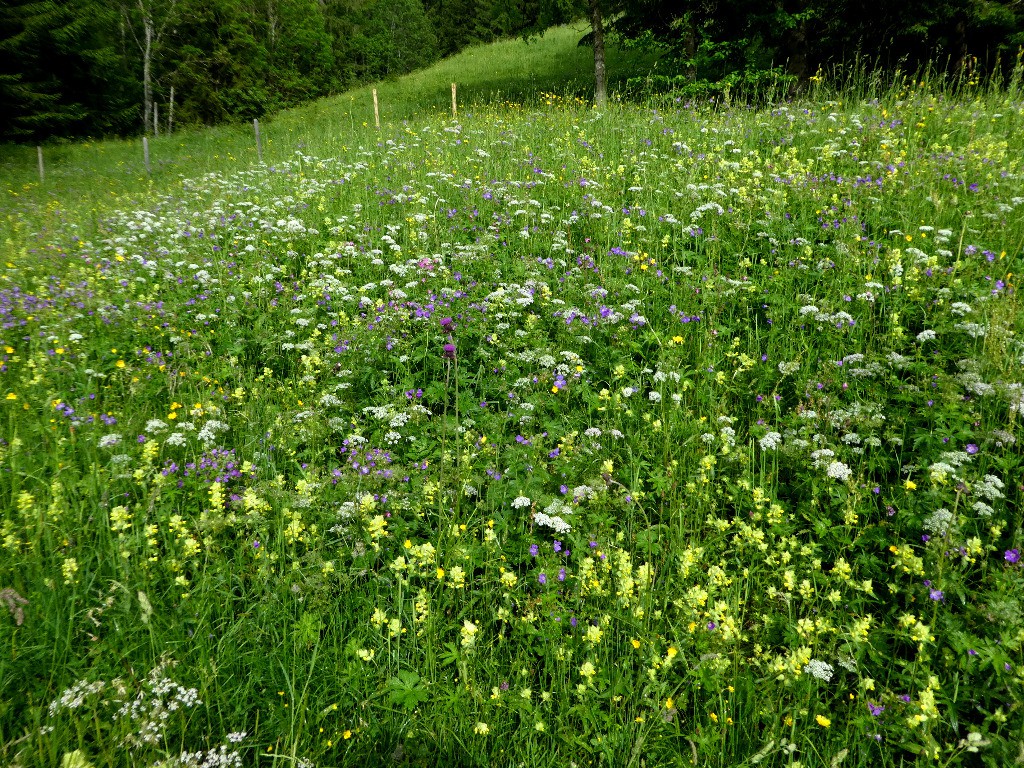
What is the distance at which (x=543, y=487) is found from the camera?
308cm

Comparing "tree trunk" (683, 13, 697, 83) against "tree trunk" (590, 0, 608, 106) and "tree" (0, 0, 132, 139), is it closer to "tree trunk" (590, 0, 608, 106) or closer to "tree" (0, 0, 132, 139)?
"tree trunk" (590, 0, 608, 106)

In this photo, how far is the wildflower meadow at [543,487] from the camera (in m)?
2.07

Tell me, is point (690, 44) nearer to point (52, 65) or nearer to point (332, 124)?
point (332, 124)

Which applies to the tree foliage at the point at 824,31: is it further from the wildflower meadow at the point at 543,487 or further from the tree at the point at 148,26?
the tree at the point at 148,26

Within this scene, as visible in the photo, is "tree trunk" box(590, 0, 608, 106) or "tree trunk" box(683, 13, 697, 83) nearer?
"tree trunk" box(683, 13, 697, 83)

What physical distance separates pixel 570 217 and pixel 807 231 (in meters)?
2.21

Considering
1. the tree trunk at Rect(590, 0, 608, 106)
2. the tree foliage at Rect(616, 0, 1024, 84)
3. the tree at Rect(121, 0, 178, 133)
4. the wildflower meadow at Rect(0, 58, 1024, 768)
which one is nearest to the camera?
the wildflower meadow at Rect(0, 58, 1024, 768)

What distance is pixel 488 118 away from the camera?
1103 cm

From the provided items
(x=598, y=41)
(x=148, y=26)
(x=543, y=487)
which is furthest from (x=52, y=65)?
(x=543, y=487)

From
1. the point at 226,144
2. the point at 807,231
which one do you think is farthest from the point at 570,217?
the point at 226,144

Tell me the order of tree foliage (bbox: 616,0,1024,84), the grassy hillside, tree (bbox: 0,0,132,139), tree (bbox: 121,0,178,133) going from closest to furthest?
tree foliage (bbox: 616,0,1024,84), the grassy hillside, tree (bbox: 0,0,132,139), tree (bbox: 121,0,178,133)

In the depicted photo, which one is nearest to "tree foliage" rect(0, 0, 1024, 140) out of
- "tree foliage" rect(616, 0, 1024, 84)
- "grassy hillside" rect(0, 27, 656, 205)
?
"tree foliage" rect(616, 0, 1024, 84)

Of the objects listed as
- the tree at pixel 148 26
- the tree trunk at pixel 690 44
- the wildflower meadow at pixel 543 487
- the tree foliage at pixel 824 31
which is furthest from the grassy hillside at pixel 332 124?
the wildflower meadow at pixel 543 487

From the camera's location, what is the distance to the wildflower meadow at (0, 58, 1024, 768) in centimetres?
207
